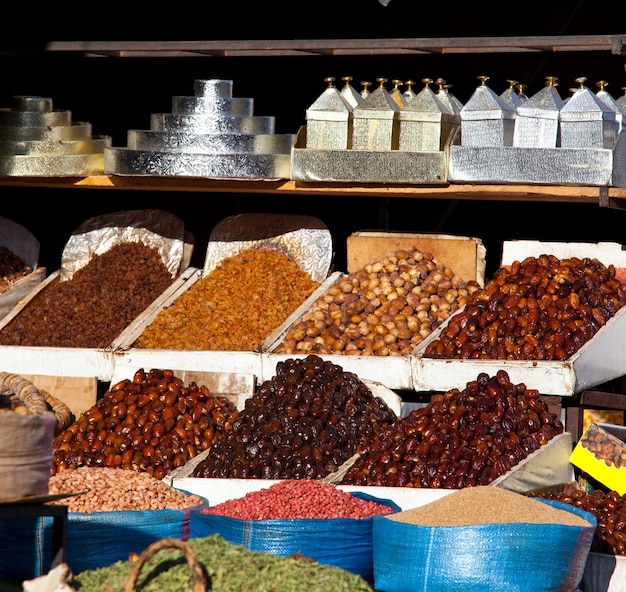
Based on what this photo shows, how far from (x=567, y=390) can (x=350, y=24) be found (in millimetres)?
2809

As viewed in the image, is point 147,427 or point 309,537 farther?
point 147,427

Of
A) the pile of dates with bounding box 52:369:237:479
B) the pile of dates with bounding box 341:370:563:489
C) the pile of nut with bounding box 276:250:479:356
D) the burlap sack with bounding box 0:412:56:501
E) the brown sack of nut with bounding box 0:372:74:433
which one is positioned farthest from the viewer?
the pile of nut with bounding box 276:250:479:356

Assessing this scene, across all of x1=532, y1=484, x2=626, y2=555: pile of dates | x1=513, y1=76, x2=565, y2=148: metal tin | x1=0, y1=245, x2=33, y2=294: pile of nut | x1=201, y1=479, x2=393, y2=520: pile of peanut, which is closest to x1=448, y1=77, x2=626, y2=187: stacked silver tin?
x1=513, y1=76, x2=565, y2=148: metal tin

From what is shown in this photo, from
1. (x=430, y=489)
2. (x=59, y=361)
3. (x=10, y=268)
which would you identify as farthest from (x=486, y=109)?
(x=10, y=268)

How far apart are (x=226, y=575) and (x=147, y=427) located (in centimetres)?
210

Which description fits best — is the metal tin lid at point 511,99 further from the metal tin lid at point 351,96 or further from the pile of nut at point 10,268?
the pile of nut at point 10,268

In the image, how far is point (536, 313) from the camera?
4.88 meters

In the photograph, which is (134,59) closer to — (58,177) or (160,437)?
(58,177)

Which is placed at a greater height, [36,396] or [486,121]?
[486,121]

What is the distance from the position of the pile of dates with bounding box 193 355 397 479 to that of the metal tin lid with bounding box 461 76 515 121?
122 cm

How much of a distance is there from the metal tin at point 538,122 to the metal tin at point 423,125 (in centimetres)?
32

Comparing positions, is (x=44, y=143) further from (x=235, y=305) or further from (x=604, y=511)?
(x=604, y=511)

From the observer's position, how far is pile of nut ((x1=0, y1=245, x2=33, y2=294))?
604 centimetres

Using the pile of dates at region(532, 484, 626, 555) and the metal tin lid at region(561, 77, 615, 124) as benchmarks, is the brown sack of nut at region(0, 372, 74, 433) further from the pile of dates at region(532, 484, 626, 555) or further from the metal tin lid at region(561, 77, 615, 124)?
the metal tin lid at region(561, 77, 615, 124)
